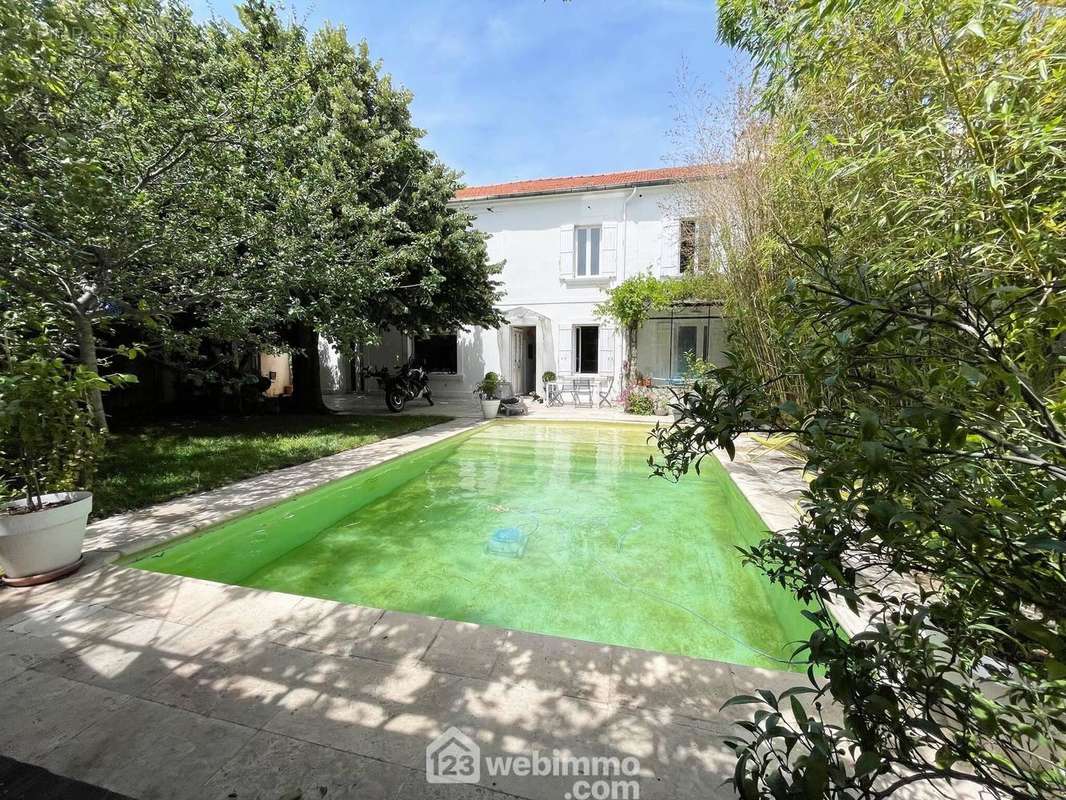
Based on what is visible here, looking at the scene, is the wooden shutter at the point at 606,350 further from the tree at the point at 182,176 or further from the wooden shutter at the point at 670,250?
the tree at the point at 182,176

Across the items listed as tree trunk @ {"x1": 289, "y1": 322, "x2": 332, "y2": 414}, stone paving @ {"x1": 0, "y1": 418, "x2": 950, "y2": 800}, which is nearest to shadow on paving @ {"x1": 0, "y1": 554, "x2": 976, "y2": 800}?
stone paving @ {"x1": 0, "y1": 418, "x2": 950, "y2": 800}

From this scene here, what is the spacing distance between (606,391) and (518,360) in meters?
2.91

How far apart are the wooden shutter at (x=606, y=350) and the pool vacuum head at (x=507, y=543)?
25.7 feet

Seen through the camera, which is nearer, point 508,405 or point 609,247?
point 508,405

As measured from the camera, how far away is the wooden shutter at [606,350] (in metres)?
11.4

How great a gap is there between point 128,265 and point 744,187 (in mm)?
6214

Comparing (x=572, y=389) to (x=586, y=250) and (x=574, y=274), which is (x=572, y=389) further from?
(x=586, y=250)

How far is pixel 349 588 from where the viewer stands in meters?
3.25

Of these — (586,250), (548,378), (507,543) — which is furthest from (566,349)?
(507,543)

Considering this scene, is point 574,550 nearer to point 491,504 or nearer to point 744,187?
point 491,504

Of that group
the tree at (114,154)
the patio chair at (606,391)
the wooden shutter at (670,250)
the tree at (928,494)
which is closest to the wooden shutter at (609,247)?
the wooden shutter at (670,250)

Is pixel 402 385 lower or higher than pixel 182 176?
lower

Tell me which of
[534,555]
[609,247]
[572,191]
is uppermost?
[572,191]

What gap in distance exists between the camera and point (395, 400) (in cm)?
1048
